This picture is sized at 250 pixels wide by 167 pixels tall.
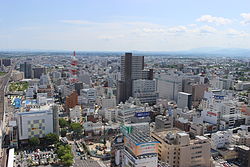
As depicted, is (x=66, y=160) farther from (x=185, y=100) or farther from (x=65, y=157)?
(x=185, y=100)

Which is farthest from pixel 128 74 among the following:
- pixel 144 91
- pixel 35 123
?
pixel 35 123

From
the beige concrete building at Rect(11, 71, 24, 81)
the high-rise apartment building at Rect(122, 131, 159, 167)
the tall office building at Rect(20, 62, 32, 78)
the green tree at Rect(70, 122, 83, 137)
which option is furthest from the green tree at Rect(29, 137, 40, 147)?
the tall office building at Rect(20, 62, 32, 78)

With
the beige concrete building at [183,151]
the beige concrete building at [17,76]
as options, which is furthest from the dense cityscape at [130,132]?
the beige concrete building at [17,76]

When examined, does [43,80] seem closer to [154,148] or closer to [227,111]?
[227,111]

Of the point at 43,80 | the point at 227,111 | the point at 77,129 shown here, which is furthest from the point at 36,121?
the point at 43,80

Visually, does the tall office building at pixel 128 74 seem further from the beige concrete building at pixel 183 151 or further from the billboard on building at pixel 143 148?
the billboard on building at pixel 143 148
